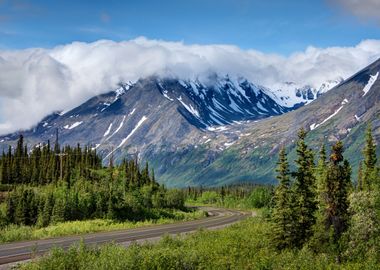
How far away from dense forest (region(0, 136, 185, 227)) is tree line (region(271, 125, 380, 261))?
3278 centimetres

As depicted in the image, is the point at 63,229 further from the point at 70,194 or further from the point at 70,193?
the point at 70,193

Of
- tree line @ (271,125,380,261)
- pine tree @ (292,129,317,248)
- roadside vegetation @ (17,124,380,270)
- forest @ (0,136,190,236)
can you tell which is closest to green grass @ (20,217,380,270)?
roadside vegetation @ (17,124,380,270)

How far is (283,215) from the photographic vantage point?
4359 cm

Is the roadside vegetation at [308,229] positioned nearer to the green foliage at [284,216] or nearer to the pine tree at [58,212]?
the green foliage at [284,216]

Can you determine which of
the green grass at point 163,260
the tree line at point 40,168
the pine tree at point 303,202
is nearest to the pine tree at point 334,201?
the pine tree at point 303,202

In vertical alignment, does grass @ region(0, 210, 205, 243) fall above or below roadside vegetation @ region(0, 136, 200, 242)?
below

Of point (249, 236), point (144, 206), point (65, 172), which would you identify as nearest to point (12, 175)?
point (65, 172)

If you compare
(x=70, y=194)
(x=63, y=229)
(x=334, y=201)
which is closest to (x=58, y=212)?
(x=70, y=194)

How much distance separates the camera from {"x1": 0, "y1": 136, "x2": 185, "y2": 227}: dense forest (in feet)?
214

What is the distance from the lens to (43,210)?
6569 cm

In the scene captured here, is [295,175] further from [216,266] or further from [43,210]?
[43,210]

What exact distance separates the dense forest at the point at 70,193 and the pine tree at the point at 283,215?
32.2m

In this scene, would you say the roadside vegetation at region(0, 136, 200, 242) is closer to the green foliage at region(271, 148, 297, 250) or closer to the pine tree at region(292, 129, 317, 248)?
the green foliage at region(271, 148, 297, 250)

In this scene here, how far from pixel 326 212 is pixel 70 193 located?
40.4 m
